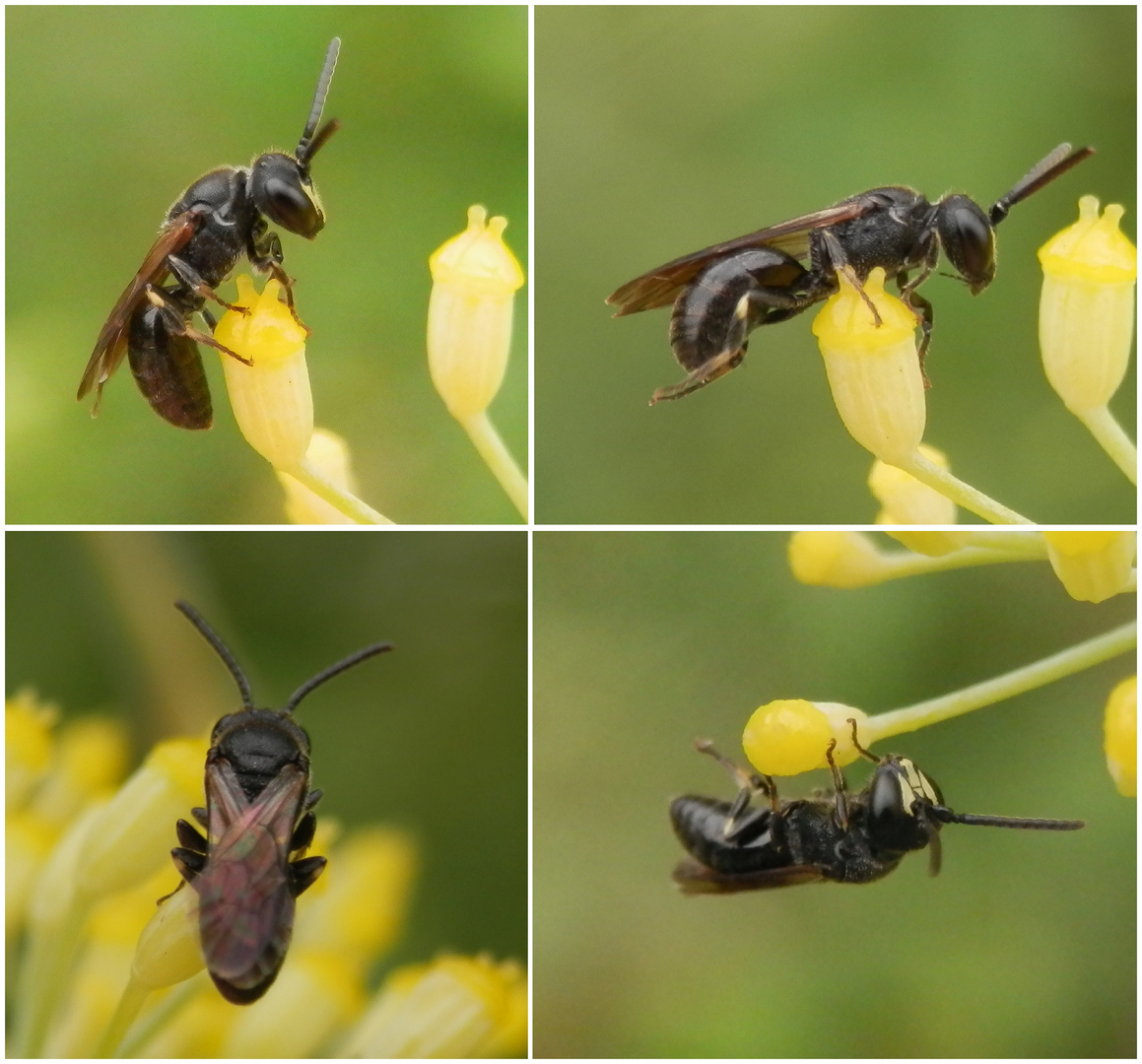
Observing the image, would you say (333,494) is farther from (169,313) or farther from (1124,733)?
(1124,733)

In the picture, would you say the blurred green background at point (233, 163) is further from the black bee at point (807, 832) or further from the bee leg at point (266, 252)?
the black bee at point (807, 832)

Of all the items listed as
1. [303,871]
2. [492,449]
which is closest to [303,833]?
[303,871]

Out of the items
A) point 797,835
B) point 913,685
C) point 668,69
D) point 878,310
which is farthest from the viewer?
point 668,69

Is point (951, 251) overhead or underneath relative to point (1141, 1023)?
overhead

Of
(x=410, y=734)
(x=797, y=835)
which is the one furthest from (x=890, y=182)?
(x=410, y=734)

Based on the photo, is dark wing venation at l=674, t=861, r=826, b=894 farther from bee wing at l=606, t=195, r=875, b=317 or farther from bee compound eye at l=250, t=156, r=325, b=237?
bee compound eye at l=250, t=156, r=325, b=237

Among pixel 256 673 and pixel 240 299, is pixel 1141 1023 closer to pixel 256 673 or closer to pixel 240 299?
pixel 256 673
